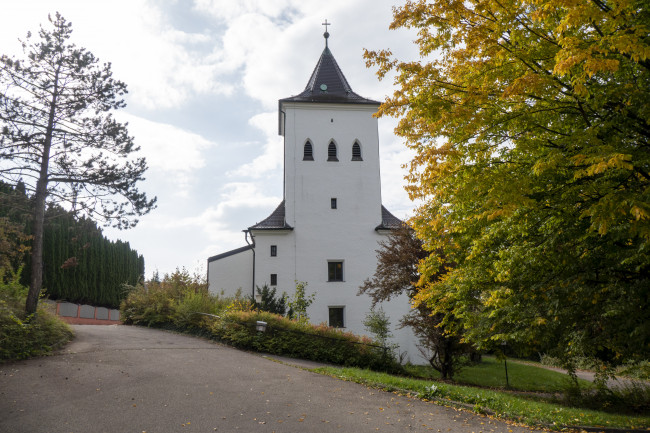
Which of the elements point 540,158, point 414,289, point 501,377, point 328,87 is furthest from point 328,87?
point 540,158

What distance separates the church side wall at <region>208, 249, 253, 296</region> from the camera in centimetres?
2928

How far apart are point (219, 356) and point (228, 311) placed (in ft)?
11.9

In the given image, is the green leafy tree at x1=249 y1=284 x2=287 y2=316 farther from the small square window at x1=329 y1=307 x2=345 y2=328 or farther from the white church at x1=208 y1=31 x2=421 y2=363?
the small square window at x1=329 y1=307 x2=345 y2=328

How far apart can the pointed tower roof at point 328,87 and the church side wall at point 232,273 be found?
32.8 feet

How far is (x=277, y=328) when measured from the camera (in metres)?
15.1

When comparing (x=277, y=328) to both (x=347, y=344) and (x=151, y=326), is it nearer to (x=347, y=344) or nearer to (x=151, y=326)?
(x=347, y=344)

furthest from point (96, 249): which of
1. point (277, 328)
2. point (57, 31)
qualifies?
point (277, 328)

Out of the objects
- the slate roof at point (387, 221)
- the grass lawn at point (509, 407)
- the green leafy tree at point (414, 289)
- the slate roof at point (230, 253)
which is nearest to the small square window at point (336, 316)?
the slate roof at point (387, 221)

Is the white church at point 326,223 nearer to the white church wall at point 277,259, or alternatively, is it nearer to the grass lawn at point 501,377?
the white church wall at point 277,259

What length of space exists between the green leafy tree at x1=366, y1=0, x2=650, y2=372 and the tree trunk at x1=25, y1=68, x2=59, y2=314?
464 inches

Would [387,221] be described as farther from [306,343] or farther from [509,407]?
[509,407]

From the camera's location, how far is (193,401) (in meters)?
8.05

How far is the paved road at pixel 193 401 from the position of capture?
273 inches

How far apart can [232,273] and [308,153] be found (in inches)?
342
